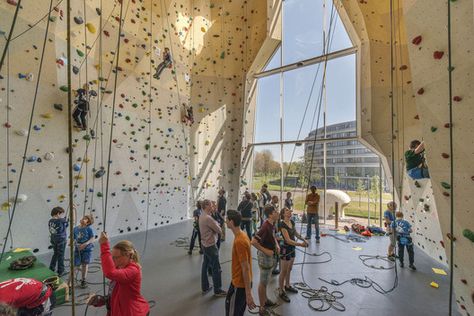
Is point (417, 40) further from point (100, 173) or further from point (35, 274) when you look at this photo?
point (100, 173)

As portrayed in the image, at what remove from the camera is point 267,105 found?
8688mm

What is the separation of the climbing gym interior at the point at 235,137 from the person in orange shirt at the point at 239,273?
80 mm

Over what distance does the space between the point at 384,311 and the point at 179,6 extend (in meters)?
8.63

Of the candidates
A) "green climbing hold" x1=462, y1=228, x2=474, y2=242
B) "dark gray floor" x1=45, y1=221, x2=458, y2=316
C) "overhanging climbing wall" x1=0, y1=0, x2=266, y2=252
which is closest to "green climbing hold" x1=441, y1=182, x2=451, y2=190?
"green climbing hold" x1=462, y1=228, x2=474, y2=242

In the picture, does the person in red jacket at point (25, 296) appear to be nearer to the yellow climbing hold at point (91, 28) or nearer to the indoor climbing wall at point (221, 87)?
the yellow climbing hold at point (91, 28)

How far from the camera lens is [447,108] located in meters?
1.99

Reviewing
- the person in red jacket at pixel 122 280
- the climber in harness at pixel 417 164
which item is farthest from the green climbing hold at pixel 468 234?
the person in red jacket at pixel 122 280

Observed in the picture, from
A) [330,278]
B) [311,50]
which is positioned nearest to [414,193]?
[330,278]

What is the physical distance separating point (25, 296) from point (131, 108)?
481 centimetres

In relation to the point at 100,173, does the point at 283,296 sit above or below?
below

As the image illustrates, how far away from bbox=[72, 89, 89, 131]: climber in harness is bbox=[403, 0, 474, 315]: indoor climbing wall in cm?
519

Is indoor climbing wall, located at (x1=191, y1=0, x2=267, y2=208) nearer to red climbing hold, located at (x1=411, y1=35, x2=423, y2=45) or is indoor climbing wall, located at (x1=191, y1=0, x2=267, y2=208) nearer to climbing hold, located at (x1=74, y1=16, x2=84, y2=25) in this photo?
climbing hold, located at (x1=74, y1=16, x2=84, y2=25)

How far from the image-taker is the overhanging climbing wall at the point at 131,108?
405 centimetres

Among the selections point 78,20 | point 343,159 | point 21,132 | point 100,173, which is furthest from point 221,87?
point 21,132
